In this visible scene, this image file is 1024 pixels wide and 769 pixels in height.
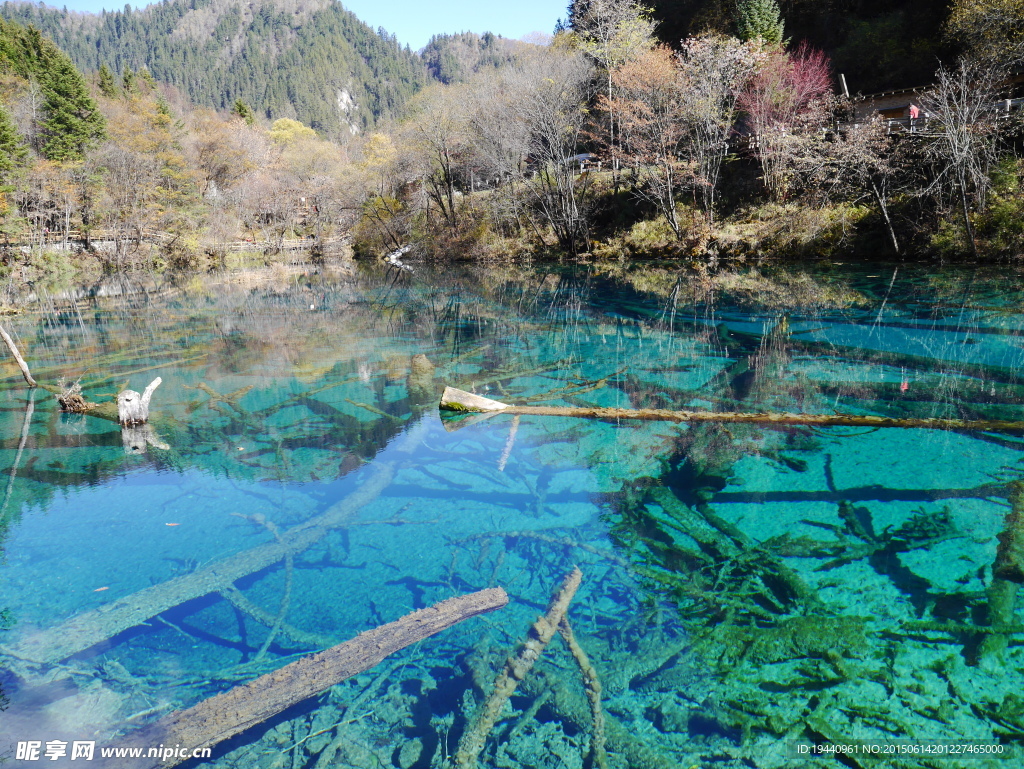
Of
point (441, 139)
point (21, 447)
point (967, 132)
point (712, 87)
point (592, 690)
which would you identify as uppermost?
point (441, 139)

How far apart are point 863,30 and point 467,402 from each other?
121ft

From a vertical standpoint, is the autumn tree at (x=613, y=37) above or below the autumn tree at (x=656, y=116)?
above

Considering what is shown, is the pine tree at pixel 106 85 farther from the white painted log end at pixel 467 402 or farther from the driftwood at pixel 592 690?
the driftwood at pixel 592 690

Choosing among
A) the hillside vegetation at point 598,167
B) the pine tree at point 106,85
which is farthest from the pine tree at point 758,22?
the pine tree at point 106,85

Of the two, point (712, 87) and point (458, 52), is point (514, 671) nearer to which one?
point (712, 87)

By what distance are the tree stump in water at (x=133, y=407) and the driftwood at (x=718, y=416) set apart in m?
4.63

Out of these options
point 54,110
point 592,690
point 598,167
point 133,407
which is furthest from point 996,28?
point 54,110

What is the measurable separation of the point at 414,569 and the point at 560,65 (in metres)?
32.4

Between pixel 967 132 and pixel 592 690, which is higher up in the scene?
pixel 967 132

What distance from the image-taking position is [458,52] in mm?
182125

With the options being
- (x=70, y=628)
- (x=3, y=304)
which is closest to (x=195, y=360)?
(x=70, y=628)

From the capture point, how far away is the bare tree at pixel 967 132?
1922 cm

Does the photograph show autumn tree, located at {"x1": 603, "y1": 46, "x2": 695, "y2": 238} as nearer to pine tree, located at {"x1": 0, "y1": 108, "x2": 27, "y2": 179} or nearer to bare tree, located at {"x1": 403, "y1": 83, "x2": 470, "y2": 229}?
bare tree, located at {"x1": 403, "y1": 83, "x2": 470, "y2": 229}

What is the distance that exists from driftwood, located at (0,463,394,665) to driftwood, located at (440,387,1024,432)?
2.96m
